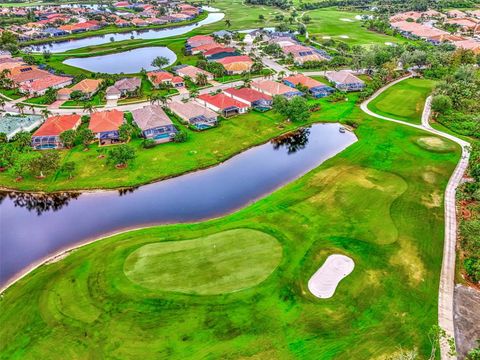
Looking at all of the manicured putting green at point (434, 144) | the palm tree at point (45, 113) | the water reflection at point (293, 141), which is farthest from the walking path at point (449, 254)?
the palm tree at point (45, 113)

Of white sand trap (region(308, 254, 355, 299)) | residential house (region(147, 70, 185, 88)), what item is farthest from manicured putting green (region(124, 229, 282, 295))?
residential house (region(147, 70, 185, 88))

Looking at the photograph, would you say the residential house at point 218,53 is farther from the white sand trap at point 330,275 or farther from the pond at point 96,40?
the white sand trap at point 330,275

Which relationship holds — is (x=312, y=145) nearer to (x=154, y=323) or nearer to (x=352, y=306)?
(x=352, y=306)

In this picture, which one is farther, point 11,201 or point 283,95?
point 283,95

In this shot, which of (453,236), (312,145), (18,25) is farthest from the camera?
(18,25)

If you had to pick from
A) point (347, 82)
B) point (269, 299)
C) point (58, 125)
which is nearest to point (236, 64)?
point (347, 82)

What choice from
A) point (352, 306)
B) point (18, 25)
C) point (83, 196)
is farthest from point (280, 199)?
point (18, 25)
